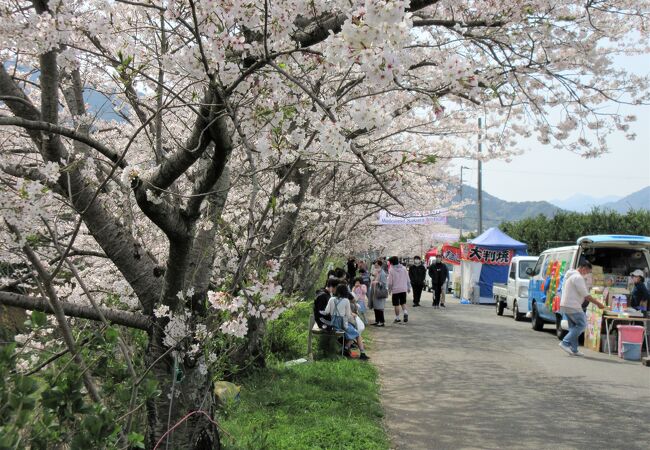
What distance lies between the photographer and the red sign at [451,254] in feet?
104

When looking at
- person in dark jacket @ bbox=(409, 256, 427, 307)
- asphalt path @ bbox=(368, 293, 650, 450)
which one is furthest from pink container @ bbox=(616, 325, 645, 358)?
person in dark jacket @ bbox=(409, 256, 427, 307)

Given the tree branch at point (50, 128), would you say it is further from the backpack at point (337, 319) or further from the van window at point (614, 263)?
the van window at point (614, 263)

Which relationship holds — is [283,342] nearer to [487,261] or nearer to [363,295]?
[363,295]

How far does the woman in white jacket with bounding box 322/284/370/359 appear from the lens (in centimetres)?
1109

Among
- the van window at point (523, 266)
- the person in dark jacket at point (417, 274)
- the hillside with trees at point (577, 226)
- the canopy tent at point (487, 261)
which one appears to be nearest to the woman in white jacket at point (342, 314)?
the van window at point (523, 266)

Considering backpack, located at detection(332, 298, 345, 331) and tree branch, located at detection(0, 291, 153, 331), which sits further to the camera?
backpack, located at detection(332, 298, 345, 331)

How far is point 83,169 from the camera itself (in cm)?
478

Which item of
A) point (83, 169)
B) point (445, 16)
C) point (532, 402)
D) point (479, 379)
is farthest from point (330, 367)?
Result: point (83, 169)

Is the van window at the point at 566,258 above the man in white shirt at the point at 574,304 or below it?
above

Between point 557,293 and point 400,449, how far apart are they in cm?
936

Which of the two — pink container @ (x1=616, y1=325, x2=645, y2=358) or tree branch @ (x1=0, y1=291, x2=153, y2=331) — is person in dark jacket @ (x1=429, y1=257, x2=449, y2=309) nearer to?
pink container @ (x1=616, y1=325, x2=645, y2=358)

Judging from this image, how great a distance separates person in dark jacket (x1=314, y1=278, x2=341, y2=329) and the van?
5.08 meters

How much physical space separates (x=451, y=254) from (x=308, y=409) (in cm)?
2715

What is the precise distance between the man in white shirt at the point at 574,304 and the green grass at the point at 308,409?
412cm
